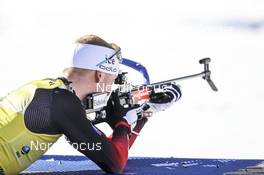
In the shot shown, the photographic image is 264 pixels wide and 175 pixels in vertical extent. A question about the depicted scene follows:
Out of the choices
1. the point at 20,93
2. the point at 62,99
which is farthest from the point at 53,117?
the point at 20,93

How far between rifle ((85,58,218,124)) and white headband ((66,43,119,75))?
6.5 inches

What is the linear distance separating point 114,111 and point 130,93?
294 millimetres

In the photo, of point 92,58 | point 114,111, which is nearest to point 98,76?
point 92,58

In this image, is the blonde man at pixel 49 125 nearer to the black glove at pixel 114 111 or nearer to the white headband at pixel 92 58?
the white headband at pixel 92 58

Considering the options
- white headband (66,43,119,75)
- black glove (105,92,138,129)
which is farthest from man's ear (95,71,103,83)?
black glove (105,92,138,129)

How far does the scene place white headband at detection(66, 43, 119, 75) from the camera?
8.71ft

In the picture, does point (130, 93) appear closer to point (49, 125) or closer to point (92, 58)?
point (92, 58)

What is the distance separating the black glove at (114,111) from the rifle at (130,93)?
0.04 metres

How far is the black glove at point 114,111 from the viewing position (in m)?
2.86

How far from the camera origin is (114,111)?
2.89 metres

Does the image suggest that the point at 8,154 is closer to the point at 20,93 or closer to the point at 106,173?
the point at 20,93

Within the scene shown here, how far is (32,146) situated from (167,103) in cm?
128

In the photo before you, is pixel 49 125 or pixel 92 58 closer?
pixel 49 125

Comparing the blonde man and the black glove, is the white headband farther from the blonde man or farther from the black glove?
the black glove
